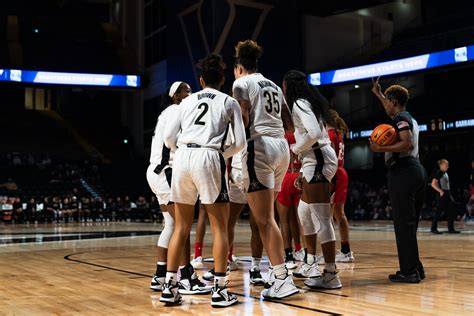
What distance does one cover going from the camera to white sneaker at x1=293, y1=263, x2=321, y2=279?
562 cm

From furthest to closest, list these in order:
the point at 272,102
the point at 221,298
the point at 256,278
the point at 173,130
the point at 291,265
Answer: the point at 291,265 → the point at 256,278 → the point at 272,102 → the point at 173,130 → the point at 221,298

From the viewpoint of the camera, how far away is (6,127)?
31.2 m

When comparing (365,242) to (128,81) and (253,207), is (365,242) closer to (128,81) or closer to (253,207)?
(253,207)

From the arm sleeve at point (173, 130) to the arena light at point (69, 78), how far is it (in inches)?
836

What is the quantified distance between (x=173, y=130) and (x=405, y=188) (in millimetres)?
2100

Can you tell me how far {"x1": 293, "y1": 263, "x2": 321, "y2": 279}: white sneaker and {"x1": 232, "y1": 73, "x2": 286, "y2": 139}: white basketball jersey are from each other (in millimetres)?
1317

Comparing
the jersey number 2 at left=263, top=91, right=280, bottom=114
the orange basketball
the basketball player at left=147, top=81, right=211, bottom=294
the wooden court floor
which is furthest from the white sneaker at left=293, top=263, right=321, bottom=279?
the jersey number 2 at left=263, top=91, right=280, bottom=114

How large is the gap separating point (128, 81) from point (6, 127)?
27.5 feet

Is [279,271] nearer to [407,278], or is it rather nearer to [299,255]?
[407,278]

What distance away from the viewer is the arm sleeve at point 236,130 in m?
4.61

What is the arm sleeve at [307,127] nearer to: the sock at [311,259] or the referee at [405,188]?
the referee at [405,188]

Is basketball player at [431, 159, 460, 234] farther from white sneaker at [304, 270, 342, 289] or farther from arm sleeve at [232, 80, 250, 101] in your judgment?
arm sleeve at [232, 80, 250, 101]

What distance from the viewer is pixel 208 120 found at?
15.2 feet

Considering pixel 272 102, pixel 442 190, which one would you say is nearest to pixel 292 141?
pixel 272 102
